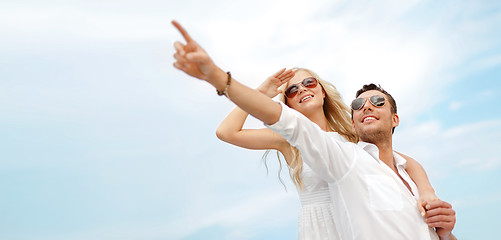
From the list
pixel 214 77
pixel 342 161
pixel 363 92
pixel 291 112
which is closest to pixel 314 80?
pixel 363 92

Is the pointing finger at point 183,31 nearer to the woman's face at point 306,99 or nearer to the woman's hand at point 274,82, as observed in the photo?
the woman's hand at point 274,82

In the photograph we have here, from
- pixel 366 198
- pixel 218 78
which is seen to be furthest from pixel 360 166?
pixel 218 78

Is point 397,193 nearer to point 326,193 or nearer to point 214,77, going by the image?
point 326,193

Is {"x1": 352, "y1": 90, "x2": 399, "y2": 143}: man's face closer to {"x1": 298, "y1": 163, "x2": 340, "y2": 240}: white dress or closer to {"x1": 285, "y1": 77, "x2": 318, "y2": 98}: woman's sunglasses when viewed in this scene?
{"x1": 298, "y1": 163, "x2": 340, "y2": 240}: white dress

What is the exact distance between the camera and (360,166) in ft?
12.4

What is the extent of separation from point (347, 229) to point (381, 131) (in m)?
1.08

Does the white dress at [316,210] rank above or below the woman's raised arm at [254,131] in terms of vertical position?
below

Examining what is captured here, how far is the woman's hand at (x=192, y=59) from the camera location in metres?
2.77

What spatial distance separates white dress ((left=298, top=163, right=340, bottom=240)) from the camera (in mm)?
4785

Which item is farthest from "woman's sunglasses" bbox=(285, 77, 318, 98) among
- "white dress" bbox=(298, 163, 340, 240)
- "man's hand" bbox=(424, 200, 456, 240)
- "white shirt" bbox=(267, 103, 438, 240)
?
"man's hand" bbox=(424, 200, 456, 240)

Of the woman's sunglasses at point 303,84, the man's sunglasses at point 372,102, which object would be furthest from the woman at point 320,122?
the man's sunglasses at point 372,102

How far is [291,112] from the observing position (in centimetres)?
314

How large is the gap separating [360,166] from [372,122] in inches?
28.4

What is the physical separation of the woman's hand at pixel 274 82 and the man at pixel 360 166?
3.49ft
